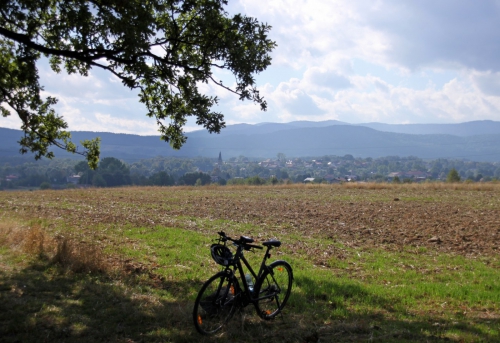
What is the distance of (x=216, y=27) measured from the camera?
9766 millimetres

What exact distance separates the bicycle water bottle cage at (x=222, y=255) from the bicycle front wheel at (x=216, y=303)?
0.21 m

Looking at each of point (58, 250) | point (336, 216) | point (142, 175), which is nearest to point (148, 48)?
point (58, 250)

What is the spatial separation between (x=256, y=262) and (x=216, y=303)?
4624 mm

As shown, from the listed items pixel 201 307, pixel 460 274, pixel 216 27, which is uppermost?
pixel 216 27

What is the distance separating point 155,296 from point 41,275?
2.82 meters

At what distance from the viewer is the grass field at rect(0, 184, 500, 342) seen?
6160 millimetres

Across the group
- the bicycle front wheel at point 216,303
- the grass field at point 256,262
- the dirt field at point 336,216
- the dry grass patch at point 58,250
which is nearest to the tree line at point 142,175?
the dirt field at point 336,216

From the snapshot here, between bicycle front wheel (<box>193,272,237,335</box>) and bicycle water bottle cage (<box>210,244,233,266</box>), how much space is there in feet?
0.68

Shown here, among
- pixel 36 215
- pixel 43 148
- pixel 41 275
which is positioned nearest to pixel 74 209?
pixel 36 215

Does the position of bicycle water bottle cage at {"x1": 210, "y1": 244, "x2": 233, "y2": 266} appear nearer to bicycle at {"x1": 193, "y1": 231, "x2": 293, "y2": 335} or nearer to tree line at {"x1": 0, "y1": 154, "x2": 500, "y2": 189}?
bicycle at {"x1": 193, "y1": 231, "x2": 293, "y2": 335}

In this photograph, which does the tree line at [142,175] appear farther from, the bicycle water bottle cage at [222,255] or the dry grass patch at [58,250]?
the bicycle water bottle cage at [222,255]

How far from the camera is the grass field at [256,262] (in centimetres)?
616

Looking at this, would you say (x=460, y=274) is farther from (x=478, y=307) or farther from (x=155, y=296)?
(x=155, y=296)

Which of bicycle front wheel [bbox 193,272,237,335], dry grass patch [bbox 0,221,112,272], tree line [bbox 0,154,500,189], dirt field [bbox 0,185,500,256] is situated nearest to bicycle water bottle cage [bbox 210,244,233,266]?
bicycle front wheel [bbox 193,272,237,335]
